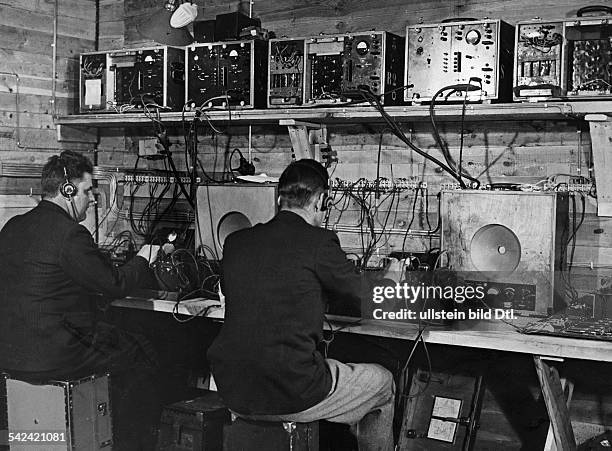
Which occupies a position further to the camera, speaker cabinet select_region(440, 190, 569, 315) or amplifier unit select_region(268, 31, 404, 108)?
amplifier unit select_region(268, 31, 404, 108)

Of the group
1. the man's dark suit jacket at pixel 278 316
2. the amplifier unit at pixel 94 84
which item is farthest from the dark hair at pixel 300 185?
the amplifier unit at pixel 94 84

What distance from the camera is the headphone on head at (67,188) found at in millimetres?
3574

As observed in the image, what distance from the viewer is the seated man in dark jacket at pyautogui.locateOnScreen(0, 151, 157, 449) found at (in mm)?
3426

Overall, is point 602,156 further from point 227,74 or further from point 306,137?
point 227,74

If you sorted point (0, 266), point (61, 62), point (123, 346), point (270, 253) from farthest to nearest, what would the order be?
point (61, 62)
point (123, 346)
point (0, 266)
point (270, 253)

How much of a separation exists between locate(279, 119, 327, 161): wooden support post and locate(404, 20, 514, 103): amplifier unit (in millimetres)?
590

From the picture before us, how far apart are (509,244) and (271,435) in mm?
1194

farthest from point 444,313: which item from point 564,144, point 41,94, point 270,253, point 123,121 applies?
point 41,94

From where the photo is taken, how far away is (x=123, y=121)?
177 inches

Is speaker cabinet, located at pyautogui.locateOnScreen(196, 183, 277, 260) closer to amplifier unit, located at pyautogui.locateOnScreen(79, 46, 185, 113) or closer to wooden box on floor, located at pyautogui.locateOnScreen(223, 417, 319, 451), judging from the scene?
amplifier unit, located at pyautogui.locateOnScreen(79, 46, 185, 113)

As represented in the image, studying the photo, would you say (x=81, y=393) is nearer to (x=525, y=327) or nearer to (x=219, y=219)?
(x=219, y=219)

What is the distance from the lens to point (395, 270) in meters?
3.44

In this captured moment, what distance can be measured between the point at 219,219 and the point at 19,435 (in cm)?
127

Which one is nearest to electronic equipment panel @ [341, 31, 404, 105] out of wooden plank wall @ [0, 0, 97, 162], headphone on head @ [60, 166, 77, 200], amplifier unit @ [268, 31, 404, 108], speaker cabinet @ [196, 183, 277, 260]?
amplifier unit @ [268, 31, 404, 108]
